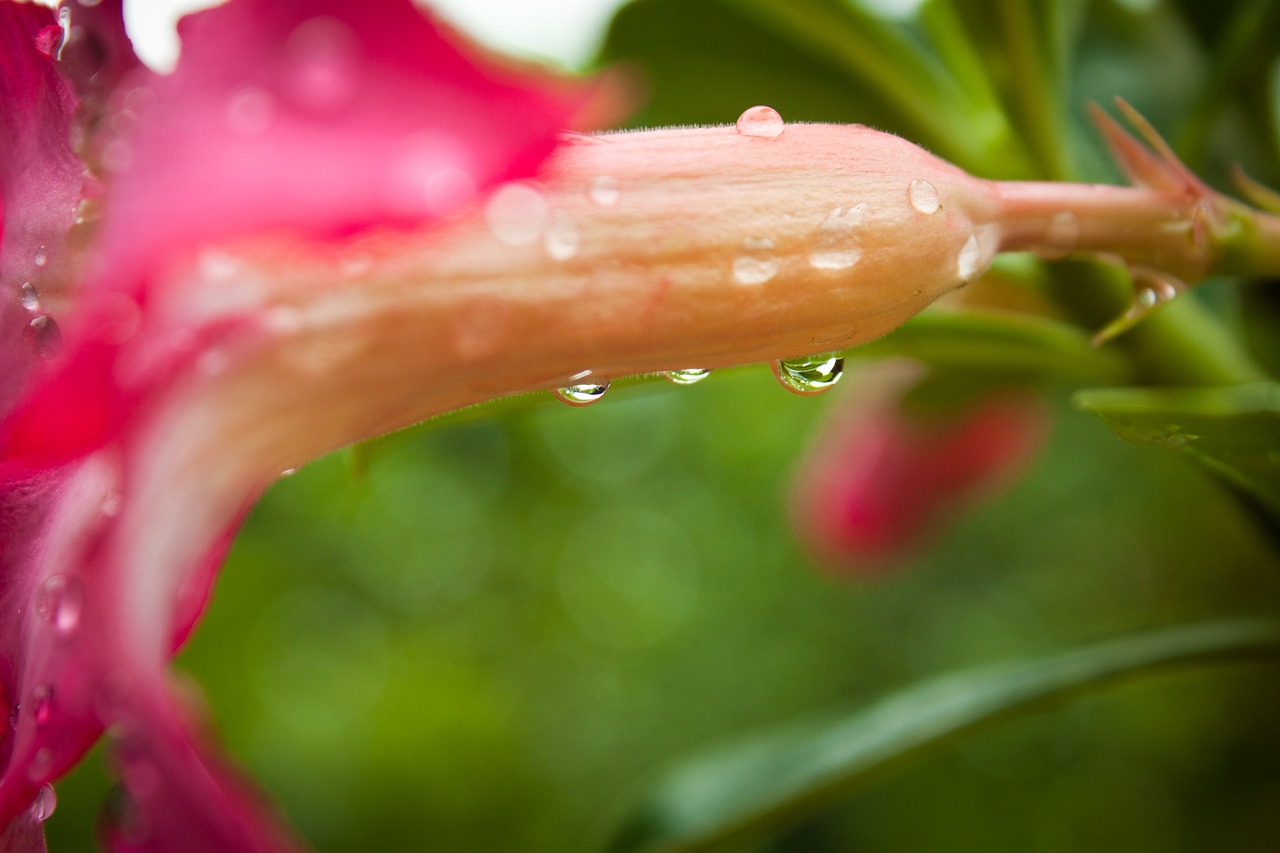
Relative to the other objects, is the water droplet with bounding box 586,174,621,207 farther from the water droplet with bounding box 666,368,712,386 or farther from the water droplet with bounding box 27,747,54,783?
the water droplet with bounding box 27,747,54,783

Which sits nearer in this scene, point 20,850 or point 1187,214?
point 20,850

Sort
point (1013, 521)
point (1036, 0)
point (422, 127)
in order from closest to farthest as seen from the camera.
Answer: point (422, 127), point (1036, 0), point (1013, 521)

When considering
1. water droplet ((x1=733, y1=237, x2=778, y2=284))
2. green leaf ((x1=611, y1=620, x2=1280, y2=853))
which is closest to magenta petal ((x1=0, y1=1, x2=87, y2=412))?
water droplet ((x1=733, y1=237, x2=778, y2=284))

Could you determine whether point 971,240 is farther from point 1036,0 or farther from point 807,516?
point 807,516

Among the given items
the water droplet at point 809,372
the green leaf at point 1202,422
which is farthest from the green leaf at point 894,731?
the water droplet at point 809,372

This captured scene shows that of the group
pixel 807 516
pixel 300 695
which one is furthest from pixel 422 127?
pixel 300 695

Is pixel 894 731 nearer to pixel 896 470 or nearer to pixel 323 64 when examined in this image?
pixel 896 470
